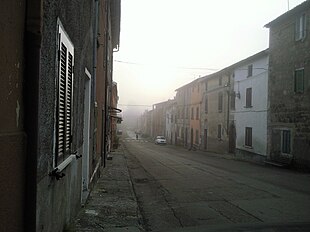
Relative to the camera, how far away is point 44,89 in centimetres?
368

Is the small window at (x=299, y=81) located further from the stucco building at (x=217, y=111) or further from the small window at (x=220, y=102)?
the small window at (x=220, y=102)

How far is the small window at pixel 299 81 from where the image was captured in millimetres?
21812

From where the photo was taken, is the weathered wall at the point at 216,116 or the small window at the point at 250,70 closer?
the small window at the point at 250,70

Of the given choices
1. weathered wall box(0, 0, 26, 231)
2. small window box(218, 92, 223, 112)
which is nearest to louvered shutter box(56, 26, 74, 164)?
weathered wall box(0, 0, 26, 231)

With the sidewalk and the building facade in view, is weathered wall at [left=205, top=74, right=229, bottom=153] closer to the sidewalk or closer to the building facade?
the sidewalk

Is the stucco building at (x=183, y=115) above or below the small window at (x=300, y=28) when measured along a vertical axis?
below

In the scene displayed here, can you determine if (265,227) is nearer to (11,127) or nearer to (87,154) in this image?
(87,154)

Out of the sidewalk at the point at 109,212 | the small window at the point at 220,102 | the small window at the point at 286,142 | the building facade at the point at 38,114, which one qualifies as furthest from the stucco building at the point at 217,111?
the building facade at the point at 38,114

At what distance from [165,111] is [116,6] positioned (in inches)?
2377

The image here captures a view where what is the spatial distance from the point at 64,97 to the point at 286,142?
20.7 metres

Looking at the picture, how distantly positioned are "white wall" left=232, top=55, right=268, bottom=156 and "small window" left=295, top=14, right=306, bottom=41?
4434mm

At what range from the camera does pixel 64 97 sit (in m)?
4.98

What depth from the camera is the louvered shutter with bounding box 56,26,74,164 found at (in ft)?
15.2

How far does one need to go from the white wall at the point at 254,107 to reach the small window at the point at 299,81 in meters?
4.25
